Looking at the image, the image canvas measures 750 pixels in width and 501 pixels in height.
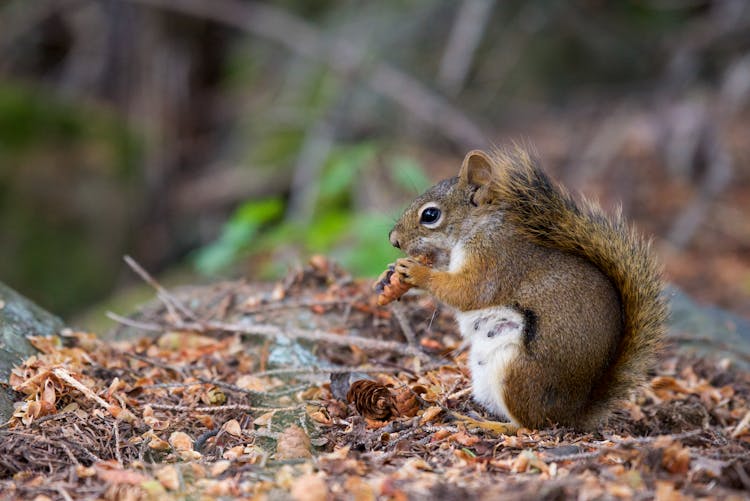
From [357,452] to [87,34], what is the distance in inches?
331

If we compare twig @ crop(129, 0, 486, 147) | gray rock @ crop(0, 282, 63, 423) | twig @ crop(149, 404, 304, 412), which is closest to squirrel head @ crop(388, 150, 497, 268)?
twig @ crop(149, 404, 304, 412)

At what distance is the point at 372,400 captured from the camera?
9.57 ft

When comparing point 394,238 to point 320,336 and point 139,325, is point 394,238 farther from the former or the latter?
point 139,325

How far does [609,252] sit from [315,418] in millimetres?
1144

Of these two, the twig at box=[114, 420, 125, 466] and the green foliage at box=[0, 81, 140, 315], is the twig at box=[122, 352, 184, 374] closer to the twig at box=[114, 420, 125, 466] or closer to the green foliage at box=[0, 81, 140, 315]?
the twig at box=[114, 420, 125, 466]

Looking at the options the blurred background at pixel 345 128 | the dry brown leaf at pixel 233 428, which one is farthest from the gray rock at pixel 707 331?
the dry brown leaf at pixel 233 428

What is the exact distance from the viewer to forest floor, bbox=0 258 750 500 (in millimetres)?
2270

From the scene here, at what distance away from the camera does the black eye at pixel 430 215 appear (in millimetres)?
3227

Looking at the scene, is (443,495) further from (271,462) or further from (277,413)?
(277,413)

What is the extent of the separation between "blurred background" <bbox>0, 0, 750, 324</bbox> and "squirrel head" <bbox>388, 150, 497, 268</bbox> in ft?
6.86

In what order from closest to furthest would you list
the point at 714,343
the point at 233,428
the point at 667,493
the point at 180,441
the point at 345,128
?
1. the point at 667,493
2. the point at 180,441
3. the point at 233,428
4. the point at 714,343
5. the point at 345,128

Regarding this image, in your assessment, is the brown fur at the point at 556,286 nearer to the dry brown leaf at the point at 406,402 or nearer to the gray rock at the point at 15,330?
the dry brown leaf at the point at 406,402

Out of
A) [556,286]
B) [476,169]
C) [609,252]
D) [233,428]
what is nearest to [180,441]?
[233,428]

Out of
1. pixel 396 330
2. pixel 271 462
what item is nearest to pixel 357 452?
pixel 271 462
